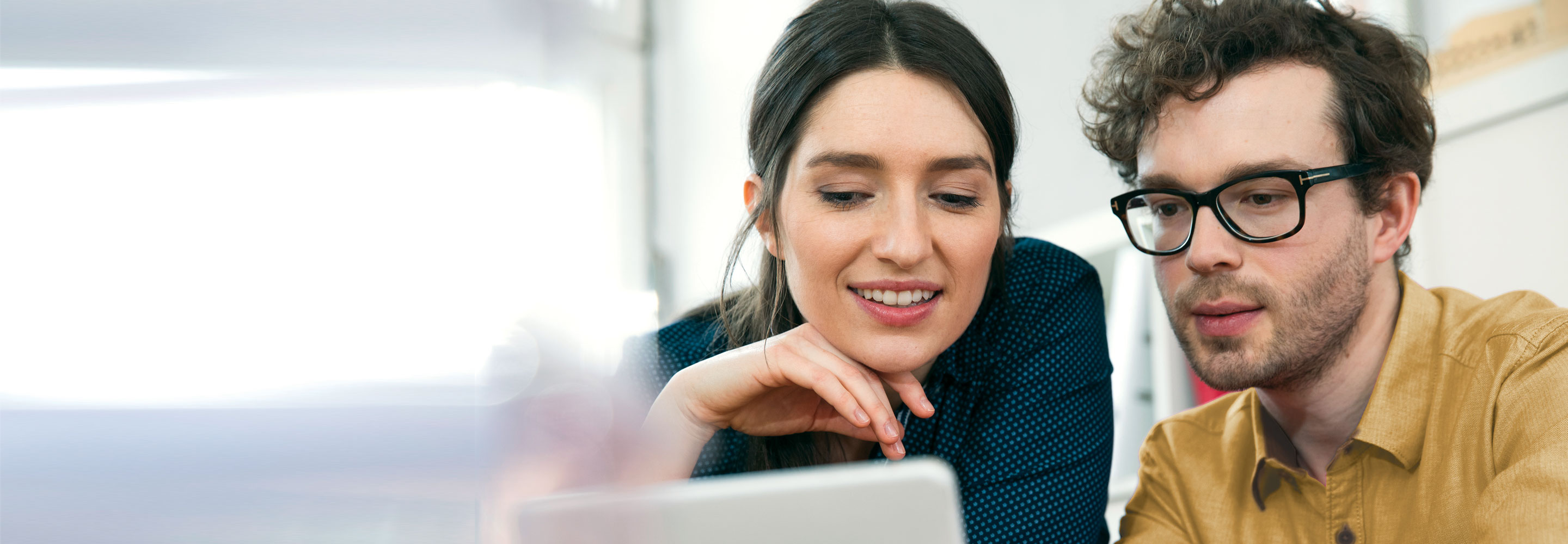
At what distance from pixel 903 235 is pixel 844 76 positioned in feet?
A: 0.68

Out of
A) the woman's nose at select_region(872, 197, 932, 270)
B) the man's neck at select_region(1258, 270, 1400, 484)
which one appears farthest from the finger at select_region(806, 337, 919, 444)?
the man's neck at select_region(1258, 270, 1400, 484)


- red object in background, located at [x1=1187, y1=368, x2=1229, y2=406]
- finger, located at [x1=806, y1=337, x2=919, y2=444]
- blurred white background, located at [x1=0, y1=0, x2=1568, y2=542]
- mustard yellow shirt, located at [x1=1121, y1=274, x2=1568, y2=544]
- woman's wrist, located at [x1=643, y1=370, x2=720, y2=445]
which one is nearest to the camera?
blurred white background, located at [x1=0, y1=0, x2=1568, y2=542]

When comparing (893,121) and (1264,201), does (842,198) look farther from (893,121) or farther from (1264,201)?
(1264,201)

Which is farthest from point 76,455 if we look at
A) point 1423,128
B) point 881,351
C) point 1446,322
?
point 1423,128

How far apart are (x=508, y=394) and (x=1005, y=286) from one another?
969mm

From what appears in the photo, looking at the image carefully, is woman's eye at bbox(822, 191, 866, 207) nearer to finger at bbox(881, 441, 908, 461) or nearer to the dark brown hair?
the dark brown hair

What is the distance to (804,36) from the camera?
3.93 ft

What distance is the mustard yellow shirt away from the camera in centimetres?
88

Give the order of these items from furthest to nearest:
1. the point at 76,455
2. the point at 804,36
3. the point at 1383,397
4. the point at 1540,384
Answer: the point at 804,36 → the point at 1383,397 → the point at 1540,384 → the point at 76,455

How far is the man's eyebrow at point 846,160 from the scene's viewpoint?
42.4 inches

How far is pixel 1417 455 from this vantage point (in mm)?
1053

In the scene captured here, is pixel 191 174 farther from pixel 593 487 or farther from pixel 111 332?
pixel 593 487

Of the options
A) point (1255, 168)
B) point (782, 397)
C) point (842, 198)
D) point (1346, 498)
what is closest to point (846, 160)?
point (842, 198)

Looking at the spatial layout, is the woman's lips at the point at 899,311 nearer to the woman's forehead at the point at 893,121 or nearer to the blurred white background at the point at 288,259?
the woman's forehead at the point at 893,121
